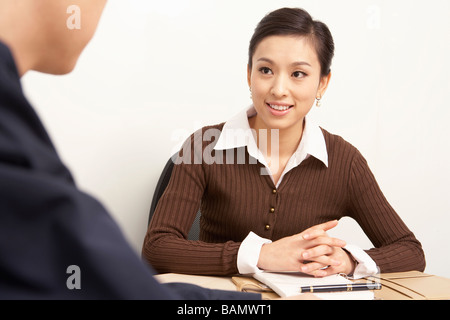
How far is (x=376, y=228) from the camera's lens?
4.75ft

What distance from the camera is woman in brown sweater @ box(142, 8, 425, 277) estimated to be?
142 centimetres

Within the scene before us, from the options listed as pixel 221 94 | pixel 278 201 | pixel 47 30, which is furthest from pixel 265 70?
pixel 47 30

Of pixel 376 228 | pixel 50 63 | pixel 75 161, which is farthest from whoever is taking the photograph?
pixel 75 161

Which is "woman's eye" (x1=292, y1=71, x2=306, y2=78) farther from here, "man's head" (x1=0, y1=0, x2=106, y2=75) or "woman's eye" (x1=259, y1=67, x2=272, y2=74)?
"man's head" (x1=0, y1=0, x2=106, y2=75)

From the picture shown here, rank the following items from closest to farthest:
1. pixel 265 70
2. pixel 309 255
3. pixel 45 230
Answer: pixel 45 230 < pixel 309 255 < pixel 265 70

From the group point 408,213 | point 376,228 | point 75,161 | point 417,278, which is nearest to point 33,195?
point 417,278

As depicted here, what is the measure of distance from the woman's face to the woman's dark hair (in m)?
0.02

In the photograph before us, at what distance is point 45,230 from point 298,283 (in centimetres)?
76

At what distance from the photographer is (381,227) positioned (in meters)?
1.43

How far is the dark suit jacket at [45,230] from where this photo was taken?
0.36 m

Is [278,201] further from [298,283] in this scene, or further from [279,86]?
[298,283]

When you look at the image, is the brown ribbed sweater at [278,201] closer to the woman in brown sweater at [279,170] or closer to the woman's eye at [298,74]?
the woman in brown sweater at [279,170]
